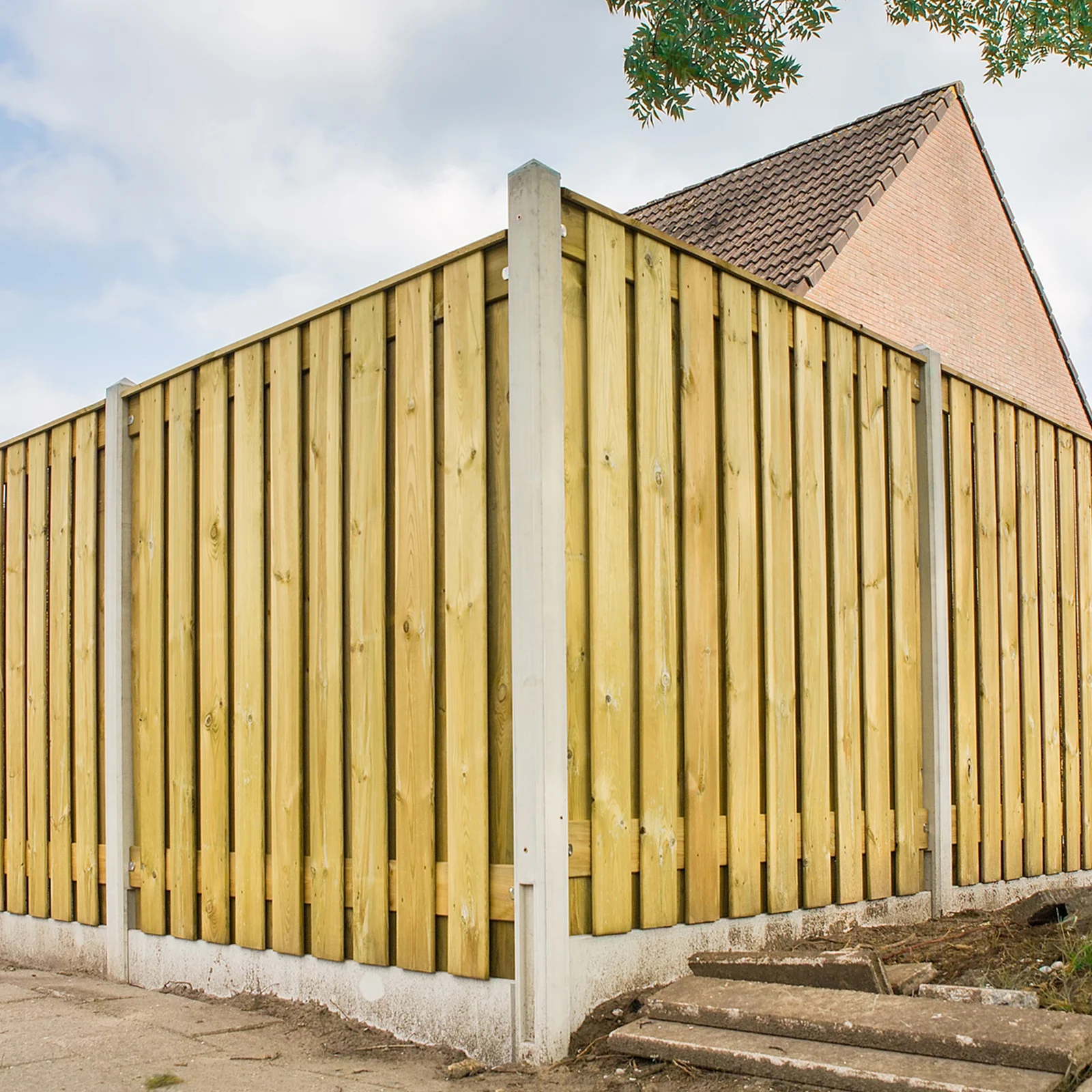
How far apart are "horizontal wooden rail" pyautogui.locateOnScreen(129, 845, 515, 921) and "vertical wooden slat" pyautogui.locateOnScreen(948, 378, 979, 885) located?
9.60 ft

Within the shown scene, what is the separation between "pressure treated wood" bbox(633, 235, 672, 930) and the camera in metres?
4.04

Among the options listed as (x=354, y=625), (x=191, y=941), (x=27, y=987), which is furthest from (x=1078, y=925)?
(x=27, y=987)

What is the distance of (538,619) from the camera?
3.70m

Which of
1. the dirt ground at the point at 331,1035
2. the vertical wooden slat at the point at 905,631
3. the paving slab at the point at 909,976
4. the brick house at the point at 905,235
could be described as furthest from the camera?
the brick house at the point at 905,235

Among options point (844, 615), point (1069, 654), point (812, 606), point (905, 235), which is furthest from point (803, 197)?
point (812, 606)

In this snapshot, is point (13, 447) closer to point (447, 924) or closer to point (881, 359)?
point (447, 924)

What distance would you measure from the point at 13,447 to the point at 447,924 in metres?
4.21

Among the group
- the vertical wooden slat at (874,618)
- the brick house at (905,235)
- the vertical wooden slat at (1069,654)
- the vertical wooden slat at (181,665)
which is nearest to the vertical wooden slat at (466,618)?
the vertical wooden slat at (181,665)

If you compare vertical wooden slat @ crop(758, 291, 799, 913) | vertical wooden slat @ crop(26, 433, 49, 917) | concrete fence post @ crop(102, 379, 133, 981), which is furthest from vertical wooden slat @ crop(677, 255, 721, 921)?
vertical wooden slat @ crop(26, 433, 49, 917)

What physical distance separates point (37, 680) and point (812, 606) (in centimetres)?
402

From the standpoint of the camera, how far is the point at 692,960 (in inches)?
163

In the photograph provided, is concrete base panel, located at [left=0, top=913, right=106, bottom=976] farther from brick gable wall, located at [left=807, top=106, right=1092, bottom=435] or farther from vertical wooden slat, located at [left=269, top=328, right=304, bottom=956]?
brick gable wall, located at [left=807, top=106, right=1092, bottom=435]

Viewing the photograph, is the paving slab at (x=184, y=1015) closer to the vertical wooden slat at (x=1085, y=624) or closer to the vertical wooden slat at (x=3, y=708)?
the vertical wooden slat at (x=3, y=708)

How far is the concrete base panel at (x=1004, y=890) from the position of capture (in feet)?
18.7
